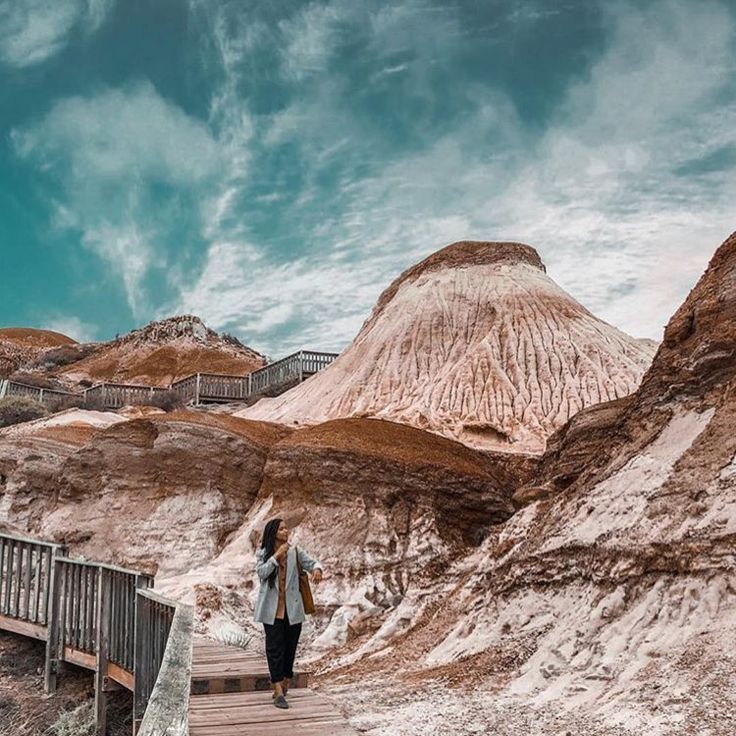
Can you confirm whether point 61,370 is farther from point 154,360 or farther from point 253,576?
point 253,576

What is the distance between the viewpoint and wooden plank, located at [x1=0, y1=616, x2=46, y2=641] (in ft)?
40.8

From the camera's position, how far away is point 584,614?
894 cm

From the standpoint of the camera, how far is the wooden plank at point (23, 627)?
12445mm

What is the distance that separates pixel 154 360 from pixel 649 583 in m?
59.6

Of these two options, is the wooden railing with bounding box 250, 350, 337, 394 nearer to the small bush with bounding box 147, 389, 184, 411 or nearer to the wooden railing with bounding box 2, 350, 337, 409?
the wooden railing with bounding box 2, 350, 337, 409

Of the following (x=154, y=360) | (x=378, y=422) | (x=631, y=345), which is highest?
(x=154, y=360)

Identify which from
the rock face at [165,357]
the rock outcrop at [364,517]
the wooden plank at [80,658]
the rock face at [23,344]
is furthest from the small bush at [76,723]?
the rock face at [23,344]

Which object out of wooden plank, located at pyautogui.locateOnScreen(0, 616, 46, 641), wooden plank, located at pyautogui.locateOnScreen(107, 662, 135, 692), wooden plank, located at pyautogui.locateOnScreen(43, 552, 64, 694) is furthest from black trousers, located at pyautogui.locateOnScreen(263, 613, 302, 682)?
wooden plank, located at pyautogui.locateOnScreen(0, 616, 46, 641)

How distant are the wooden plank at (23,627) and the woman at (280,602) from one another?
654cm

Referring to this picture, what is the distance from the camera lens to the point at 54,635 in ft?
39.6

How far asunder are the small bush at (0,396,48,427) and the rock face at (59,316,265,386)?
25.8 m

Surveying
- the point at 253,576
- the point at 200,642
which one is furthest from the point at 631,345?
the point at 200,642

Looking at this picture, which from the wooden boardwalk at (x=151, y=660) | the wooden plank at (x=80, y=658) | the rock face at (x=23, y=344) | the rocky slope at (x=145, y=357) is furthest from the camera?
the rock face at (x=23, y=344)

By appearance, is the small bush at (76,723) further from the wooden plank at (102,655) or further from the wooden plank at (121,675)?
the wooden plank at (121,675)
